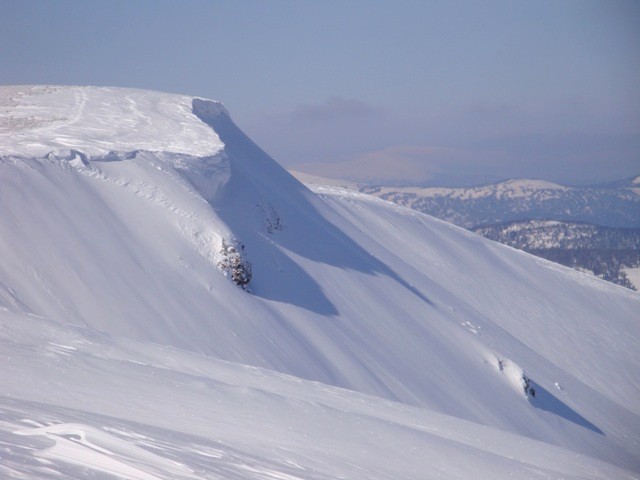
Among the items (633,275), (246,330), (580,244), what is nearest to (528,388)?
(246,330)

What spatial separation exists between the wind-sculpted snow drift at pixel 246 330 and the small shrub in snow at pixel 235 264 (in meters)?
0.07

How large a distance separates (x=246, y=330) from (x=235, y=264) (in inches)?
103

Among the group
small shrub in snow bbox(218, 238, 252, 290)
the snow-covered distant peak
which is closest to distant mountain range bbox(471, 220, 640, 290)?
the snow-covered distant peak

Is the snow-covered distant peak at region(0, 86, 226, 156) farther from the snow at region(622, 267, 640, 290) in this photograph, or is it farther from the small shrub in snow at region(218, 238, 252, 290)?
the snow at region(622, 267, 640, 290)

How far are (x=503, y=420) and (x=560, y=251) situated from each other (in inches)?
4406

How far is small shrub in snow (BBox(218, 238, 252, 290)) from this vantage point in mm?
18061

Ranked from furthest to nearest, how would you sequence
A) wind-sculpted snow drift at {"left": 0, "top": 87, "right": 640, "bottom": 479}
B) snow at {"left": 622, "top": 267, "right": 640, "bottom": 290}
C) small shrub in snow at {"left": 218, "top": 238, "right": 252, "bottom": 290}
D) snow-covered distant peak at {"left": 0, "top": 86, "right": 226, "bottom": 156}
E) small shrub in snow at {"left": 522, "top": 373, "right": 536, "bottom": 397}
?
snow at {"left": 622, "top": 267, "right": 640, "bottom": 290} → small shrub in snow at {"left": 522, "top": 373, "right": 536, "bottom": 397} → snow-covered distant peak at {"left": 0, "top": 86, "right": 226, "bottom": 156} → small shrub in snow at {"left": 218, "top": 238, "right": 252, "bottom": 290} → wind-sculpted snow drift at {"left": 0, "top": 87, "right": 640, "bottom": 479}

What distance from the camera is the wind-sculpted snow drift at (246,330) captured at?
248 inches

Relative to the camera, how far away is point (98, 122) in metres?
24.3

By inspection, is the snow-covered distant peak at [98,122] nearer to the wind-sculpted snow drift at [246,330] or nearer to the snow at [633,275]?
the wind-sculpted snow drift at [246,330]

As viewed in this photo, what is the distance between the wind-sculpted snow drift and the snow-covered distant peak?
0.17m

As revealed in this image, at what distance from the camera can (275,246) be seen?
2231 cm

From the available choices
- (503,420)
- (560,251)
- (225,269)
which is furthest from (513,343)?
(560,251)

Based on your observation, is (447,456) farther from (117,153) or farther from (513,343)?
(513,343)
